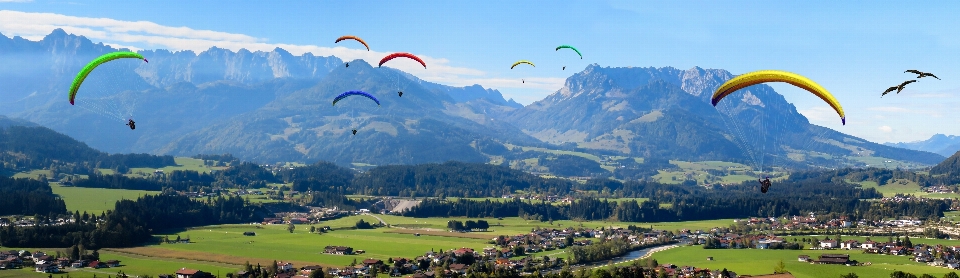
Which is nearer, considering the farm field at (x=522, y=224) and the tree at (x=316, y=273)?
the tree at (x=316, y=273)

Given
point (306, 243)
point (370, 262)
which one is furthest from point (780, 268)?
point (306, 243)

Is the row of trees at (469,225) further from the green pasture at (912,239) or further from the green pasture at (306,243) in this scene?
the green pasture at (912,239)

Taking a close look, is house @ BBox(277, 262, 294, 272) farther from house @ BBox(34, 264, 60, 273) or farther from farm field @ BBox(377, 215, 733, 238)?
farm field @ BBox(377, 215, 733, 238)

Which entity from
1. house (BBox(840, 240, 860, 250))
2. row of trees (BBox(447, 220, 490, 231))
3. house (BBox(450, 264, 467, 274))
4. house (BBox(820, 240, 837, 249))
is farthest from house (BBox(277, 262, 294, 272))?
house (BBox(840, 240, 860, 250))

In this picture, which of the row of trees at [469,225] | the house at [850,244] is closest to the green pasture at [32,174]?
the row of trees at [469,225]

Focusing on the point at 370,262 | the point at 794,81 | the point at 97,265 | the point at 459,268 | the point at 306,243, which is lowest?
the point at 97,265

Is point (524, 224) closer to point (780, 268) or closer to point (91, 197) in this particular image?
point (780, 268)
